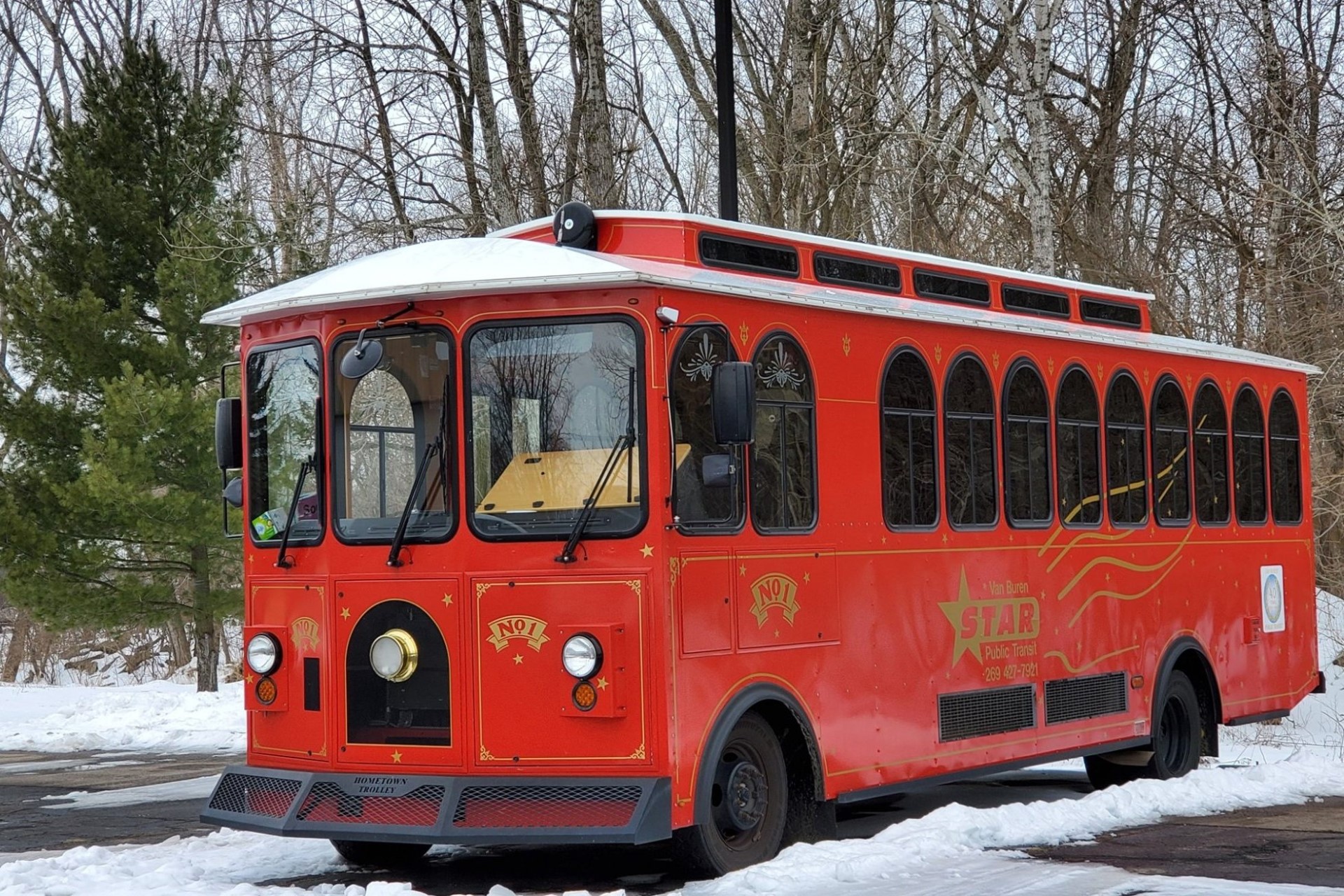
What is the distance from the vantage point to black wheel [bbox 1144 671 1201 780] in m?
12.5

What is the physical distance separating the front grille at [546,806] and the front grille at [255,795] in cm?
97

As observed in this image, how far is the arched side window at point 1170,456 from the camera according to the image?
12.5 meters

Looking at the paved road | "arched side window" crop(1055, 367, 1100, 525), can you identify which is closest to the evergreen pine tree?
the paved road

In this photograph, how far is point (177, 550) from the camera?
23.1 m

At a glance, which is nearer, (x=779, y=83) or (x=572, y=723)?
(x=572, y=723)

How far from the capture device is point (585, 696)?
7.91 meters

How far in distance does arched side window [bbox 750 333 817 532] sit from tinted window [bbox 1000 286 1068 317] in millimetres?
2659

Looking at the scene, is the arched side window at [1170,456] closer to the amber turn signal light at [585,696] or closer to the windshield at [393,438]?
the amber turn signal light at [585,696]

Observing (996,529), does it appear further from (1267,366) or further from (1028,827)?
(1267,366)

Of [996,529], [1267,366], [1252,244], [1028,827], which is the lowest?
[1028,827]

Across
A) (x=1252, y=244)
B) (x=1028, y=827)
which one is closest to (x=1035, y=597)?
(x=1028, y=827)

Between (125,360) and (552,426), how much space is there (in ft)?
51.5

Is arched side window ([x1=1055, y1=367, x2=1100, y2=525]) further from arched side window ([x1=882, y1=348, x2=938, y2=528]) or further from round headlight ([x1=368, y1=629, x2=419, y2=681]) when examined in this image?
round headlight ([x1=368, y1=629, x2=419, y2=681])

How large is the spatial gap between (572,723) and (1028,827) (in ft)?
9.87
